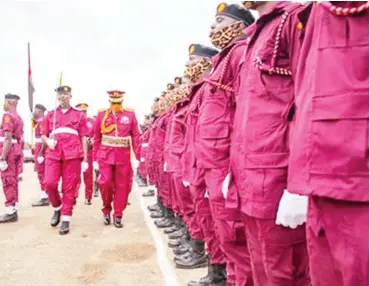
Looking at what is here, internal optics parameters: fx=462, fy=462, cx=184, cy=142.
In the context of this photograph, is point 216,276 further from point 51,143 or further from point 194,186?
point 51,143

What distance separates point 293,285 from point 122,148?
219 inches

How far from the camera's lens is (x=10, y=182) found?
8.14m

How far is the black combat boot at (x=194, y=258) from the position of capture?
4.79m

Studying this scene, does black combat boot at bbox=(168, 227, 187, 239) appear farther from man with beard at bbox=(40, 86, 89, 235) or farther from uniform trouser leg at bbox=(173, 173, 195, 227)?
man with beard at bbox=(40, 86, 89, 235)

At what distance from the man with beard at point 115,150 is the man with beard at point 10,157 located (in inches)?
63.3

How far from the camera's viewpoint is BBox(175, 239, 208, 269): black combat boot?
479cm

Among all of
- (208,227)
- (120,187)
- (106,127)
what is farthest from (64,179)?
(208,227)

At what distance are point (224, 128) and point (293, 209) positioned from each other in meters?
1.44

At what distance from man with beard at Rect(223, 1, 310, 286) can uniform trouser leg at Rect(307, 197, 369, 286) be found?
43 centimetres

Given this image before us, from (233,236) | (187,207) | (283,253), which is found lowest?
(187,207)

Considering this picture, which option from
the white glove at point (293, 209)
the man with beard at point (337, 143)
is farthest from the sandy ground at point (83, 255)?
the man with beard at point (337, 143)

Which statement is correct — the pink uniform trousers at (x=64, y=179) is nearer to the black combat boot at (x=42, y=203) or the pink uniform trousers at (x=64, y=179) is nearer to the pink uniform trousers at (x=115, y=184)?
the pink uniform trousers at (x=115, y=184)

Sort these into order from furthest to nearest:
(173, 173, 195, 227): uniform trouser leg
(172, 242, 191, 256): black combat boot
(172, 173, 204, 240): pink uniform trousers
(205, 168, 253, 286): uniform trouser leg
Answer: (172, 242, 191, 256): black combat boot
(173, 173, 195, 227): uniform trouser leg
(172, 173, 204, 240): pink uniform trousers
(205, 168, 253, 286): uniform trouser leg

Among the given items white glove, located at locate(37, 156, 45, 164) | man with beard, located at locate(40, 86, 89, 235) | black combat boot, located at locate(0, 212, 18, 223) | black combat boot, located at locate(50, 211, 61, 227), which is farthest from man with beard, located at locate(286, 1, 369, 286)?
white glove, located at locate(37, 156, 45, 164)
